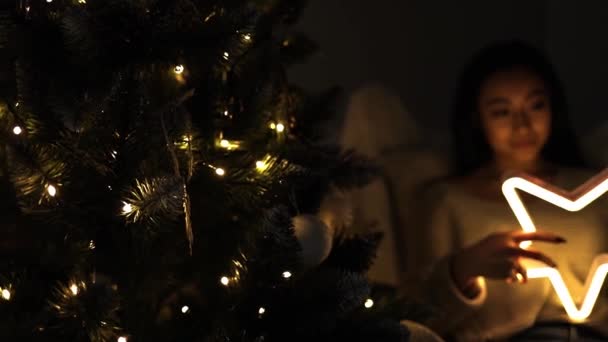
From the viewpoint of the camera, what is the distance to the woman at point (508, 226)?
1.34 metres

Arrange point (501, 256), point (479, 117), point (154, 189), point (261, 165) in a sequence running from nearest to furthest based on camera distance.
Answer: point (154, 189) → point (261, 165) → point (501, 256) → point (479, 117)

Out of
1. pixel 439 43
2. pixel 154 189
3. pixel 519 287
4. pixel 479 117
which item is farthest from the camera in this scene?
pixel 439 43

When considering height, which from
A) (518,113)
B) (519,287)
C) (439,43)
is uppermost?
(439,43)

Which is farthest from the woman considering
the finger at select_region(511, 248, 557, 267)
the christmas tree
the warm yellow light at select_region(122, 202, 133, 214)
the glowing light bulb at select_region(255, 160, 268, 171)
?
the warm yellow light at select_region(122, 202, 133, 214)

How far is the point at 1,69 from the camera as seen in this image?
86 centimetres

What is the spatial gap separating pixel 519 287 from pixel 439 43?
0.95m

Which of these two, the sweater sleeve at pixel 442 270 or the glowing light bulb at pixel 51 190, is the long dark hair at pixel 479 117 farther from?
the glowing light bulb at pixel 51 190

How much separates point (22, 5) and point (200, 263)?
387 mm

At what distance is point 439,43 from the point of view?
2.12m

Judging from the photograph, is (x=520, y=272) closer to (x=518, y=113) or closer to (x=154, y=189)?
(x=518, y=113)

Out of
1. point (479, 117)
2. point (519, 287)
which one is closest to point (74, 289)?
point (519, 287)

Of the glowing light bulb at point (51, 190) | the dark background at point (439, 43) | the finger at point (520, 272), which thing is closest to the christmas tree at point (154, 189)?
the glowing light bulb at point (51, 190)

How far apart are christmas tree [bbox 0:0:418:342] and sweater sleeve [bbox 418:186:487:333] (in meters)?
0.35

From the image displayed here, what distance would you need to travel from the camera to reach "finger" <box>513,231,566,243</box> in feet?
3.92
